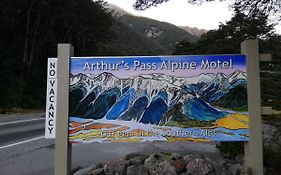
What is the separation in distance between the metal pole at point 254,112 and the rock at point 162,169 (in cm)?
126

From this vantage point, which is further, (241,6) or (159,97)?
(241,6)

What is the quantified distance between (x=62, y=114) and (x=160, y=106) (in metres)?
1.56

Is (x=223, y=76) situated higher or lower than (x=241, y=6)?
lower

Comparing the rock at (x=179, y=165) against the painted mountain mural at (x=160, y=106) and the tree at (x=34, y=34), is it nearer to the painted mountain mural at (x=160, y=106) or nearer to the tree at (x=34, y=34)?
the painted mountain mural at (x=160, y=106)

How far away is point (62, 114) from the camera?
5.52 metres

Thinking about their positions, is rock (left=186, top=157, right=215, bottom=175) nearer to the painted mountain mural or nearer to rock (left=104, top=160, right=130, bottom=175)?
the painted mountain mural

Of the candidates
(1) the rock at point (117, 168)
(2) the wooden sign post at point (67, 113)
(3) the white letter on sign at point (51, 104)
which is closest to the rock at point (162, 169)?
(1) the rock at point (117, 168)

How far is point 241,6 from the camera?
7023 mm

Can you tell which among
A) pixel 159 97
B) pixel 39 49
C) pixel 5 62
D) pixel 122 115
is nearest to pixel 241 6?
pixel 159 97

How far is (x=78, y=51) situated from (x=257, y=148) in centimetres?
3965

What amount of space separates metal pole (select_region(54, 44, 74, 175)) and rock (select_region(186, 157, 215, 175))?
6.41 ft

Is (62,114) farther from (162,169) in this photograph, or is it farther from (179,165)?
(179,165)

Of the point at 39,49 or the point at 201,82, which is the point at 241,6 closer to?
the point at 201,82

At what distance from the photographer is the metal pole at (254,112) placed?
557cm
